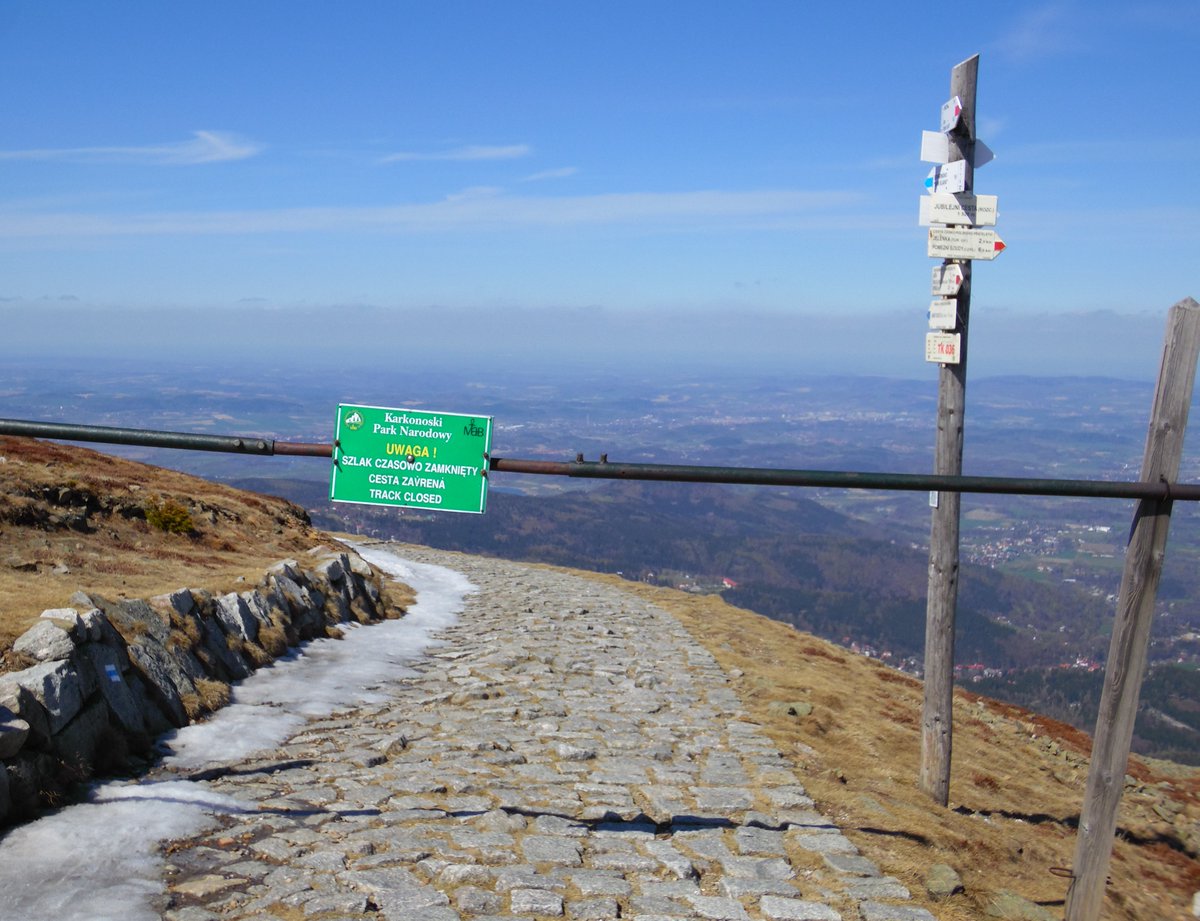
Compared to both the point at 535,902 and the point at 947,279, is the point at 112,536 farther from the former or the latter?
the point at 947,279

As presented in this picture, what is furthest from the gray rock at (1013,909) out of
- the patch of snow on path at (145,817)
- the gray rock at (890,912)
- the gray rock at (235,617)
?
the gray rock at (235,617)

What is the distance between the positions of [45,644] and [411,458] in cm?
383

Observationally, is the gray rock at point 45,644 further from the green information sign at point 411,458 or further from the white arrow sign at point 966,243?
the white arrow sign at point 966,243

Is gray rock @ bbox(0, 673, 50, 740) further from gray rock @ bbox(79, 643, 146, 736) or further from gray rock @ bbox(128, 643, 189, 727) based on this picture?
gray rock @ bbox(128, 643, 189, 727)

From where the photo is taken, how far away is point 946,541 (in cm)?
1016

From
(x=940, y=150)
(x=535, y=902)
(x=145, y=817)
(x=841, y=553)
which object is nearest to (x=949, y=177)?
(x=940, y=150)

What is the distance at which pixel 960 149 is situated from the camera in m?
9.76

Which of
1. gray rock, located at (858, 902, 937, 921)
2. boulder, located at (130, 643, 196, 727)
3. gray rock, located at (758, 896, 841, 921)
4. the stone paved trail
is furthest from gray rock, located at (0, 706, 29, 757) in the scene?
gray rock, located at (858, 902, 937, 921)

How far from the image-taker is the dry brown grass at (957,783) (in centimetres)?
893

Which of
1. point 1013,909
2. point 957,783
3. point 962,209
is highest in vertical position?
point 962,209

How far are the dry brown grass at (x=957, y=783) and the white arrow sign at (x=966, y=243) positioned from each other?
5.59 meters

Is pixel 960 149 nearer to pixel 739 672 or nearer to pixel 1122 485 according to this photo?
pixel 1122 485

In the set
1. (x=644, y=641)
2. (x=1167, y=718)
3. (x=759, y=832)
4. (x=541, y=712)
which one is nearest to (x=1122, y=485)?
(x=759, y=832)

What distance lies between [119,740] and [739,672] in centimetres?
936
